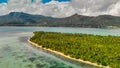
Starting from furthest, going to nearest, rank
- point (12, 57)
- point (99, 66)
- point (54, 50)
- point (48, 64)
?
point (54, 50) → point (12, 57) → point (48, 64) → point (99, 66)

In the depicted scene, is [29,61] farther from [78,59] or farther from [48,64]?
[78,59]

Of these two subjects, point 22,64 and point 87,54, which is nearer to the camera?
point 22,64

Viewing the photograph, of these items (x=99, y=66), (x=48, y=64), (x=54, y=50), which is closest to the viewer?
(x=99, y=66)

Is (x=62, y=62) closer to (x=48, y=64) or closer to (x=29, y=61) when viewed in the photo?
(x=48, y=64)

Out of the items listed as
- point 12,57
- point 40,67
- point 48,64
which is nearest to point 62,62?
point 48,64

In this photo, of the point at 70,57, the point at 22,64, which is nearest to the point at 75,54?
the point at 70,57

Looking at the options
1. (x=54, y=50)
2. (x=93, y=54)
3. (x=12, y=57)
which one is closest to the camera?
(x=93, y=54)

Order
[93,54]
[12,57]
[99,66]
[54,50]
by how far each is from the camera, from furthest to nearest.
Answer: [54,50], [12,57], [93,54], [99,66]

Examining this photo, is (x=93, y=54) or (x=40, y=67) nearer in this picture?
(x=40, y=67)
